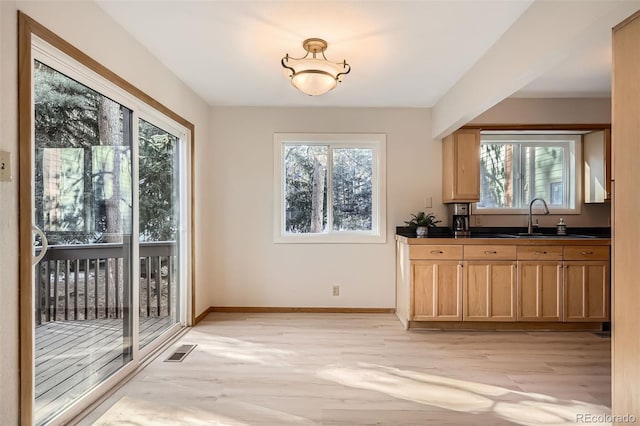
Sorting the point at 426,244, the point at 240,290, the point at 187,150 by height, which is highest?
the point at 187,150

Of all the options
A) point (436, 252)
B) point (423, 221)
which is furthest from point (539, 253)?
point (423, 221)

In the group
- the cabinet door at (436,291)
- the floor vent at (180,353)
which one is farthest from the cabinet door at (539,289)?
the floor vent at (180,353)

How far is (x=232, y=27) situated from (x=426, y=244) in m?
2.57

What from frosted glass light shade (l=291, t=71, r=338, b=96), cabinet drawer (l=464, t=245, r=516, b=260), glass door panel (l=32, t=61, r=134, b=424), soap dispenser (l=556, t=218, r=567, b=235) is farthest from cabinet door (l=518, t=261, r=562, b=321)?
glass door panel (l=32, t=61, r=134, b=424)

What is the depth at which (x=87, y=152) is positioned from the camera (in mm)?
2135

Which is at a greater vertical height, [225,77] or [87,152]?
[225,77]

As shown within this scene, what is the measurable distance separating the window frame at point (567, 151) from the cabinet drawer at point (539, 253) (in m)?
0.79

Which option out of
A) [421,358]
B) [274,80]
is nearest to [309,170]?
[274,80]

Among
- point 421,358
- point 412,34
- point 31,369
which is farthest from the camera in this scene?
point 421,358

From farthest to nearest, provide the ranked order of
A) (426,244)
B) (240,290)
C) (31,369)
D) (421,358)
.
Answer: (240,290), (426,244), (421,358), (31,369)

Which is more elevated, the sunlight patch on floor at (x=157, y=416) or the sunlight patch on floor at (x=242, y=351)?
the sunlight patch on floor at (x=157, y=416)

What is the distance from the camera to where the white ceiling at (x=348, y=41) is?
216 cm

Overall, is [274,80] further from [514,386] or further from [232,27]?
[514,386]

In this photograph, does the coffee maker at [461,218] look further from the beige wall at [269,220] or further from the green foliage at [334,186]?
the green foliage at [334,186]
